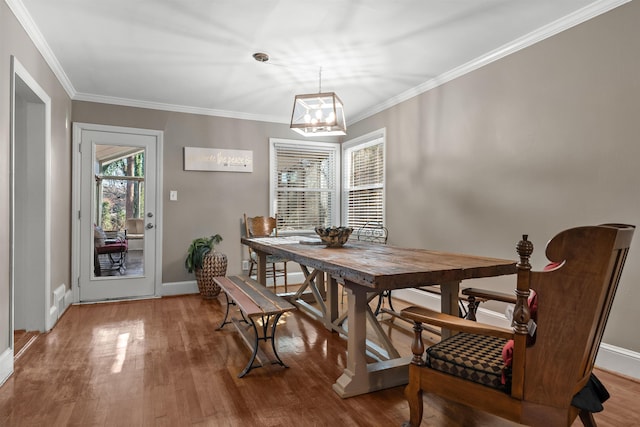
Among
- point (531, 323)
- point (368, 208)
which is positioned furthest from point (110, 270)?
point (531, 323)

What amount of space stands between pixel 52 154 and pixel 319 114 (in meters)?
2.60

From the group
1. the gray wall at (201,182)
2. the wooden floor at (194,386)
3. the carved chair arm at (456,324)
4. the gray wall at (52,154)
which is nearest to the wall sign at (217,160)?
the gray wall at (201,182)

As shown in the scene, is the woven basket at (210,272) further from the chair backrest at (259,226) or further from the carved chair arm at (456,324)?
the carved chair arm at (456,324)

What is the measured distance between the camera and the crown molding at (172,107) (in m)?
4.38

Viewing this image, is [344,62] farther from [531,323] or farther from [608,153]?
[531,323]

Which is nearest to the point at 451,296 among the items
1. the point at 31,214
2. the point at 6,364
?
the point at 6,364

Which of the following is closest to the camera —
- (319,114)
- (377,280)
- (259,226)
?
(377,280)

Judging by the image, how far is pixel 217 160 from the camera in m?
5.01

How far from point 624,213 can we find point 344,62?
2508 millimetres

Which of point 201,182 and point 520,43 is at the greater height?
point 520,43

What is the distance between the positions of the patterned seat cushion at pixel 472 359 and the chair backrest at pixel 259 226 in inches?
142

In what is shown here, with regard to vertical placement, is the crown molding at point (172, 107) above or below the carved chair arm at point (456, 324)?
above

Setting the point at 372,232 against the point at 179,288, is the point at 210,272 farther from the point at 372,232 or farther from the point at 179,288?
the point at 372,232

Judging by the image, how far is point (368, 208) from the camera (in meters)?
5.23
